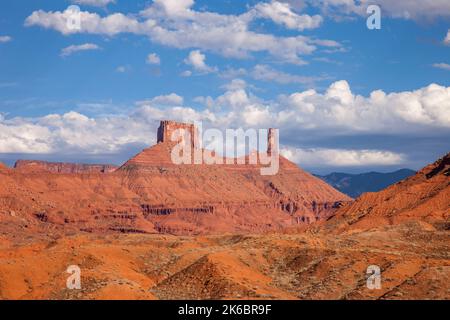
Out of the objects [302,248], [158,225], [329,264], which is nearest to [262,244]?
[302,248]

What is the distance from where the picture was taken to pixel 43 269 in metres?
52.9

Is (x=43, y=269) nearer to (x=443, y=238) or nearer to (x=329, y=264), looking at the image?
(x=329, y=264)

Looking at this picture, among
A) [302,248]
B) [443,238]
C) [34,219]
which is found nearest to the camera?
[302,248]

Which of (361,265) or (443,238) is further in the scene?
(443,238)
